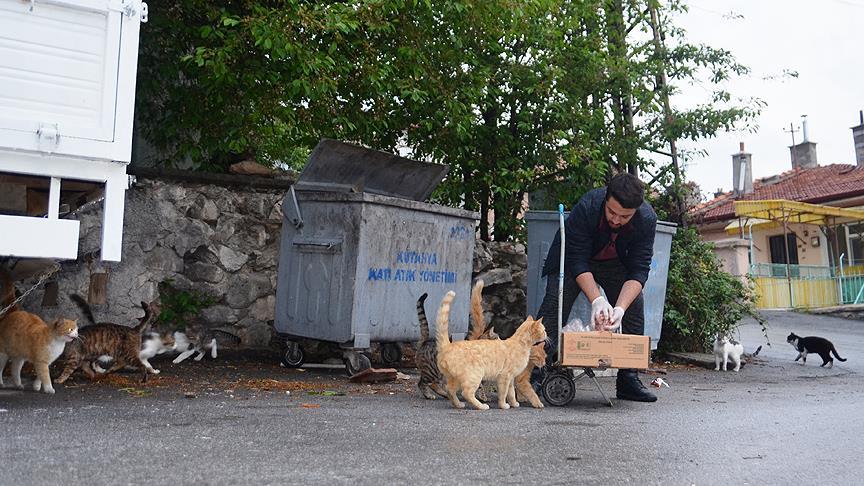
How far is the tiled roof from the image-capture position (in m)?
25.0

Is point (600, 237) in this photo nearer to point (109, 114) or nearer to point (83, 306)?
point (109, 114)

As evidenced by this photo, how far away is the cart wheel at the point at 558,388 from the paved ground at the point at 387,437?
0.35 ft

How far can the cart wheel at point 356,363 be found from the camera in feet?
23.0

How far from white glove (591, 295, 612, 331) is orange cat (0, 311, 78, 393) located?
3.50m

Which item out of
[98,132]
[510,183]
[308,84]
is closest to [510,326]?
[510,183]

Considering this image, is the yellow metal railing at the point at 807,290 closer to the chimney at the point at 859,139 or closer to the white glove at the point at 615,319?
the chimney at the point at 859,139

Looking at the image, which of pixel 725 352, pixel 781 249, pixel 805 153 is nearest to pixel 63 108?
pixel 725 352

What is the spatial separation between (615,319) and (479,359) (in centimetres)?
106

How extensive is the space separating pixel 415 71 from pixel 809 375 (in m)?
5.69

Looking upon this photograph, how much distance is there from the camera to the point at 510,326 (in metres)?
9.70

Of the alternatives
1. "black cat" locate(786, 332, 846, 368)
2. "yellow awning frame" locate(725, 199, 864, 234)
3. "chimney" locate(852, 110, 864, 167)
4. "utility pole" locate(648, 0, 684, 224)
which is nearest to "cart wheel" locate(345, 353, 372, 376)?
"utility pole" locate(648, 0, 684, 224)

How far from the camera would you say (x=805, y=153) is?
113ft

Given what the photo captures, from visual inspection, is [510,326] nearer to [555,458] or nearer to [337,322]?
[337,322]

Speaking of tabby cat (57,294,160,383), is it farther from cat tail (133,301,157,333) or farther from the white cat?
the white cat
